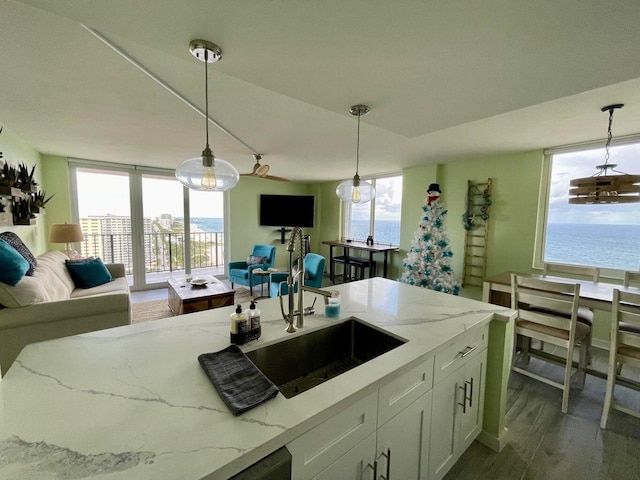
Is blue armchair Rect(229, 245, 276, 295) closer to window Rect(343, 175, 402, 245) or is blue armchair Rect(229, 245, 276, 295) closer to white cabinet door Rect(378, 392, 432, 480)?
window Rect(343, 175, 402, 245)

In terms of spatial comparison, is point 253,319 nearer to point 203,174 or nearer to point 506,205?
point 203,174

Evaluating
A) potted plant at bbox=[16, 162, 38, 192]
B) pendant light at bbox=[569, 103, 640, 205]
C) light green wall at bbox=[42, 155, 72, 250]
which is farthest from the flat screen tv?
pendant light at bbox=[569, 103, 640, 205]

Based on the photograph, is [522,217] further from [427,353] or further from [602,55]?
[427,353]

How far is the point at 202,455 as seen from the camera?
1.89 feet

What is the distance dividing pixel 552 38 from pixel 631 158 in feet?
9.46

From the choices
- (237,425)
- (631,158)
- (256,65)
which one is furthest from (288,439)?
(631,158)

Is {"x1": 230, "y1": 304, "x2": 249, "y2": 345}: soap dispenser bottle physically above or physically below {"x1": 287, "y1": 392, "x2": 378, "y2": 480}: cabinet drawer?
above

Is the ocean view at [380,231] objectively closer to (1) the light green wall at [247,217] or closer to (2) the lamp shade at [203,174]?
(1) the light green wall at [247,217]

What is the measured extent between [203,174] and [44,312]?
1888 mm

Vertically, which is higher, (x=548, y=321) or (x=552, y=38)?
(x=552, y=38)

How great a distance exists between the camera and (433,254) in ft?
11.9

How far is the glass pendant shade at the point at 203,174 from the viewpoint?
1513 mm

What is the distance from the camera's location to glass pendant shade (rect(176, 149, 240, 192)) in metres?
1.51

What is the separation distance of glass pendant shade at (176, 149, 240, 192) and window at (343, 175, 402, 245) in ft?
12.5
